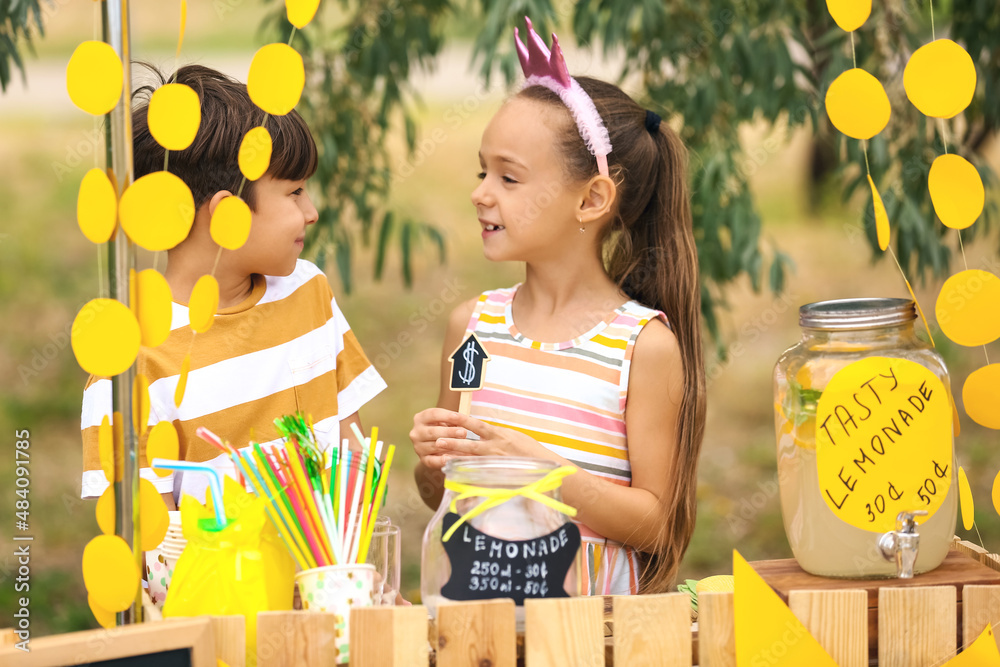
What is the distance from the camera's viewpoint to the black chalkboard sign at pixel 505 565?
911mm

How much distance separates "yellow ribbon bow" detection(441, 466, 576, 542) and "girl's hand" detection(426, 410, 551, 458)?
0.84 feet

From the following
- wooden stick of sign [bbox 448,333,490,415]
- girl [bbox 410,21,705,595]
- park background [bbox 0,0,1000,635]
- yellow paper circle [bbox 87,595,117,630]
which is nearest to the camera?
yellow paper circle [bbox 87,595,117,630]

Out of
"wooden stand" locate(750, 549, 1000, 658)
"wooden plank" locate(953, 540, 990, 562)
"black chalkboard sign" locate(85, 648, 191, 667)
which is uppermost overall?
"wooden plank" locate(953, 540, 990, 562)

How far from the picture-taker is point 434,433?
122cm

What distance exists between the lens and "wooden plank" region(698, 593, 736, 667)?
0.93m

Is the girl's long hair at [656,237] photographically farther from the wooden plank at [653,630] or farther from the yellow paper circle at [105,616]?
the yellow paper circle at [105,616]

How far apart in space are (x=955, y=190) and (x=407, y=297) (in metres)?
5.02

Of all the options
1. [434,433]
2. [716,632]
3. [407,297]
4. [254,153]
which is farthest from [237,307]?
[407,297]

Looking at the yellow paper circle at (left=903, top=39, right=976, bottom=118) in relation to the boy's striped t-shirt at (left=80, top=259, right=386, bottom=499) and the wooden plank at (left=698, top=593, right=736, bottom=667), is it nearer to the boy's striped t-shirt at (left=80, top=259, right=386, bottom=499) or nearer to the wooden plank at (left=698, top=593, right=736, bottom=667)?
the wooden plank at (left=698, top=593, right=736, bottom=667)

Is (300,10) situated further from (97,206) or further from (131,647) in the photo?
(131,647)

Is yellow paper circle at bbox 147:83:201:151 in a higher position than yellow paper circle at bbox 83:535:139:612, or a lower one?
higher

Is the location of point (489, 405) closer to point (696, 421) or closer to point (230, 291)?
point (696, 421)

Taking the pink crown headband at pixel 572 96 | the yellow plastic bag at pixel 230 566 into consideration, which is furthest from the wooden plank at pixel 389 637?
the pink crown headband at pixel 572 96

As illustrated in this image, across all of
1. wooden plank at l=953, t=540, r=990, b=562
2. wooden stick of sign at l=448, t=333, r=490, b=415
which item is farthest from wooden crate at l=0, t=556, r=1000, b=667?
wooden stick of sign at l=448, t=333, r=490, b=415
